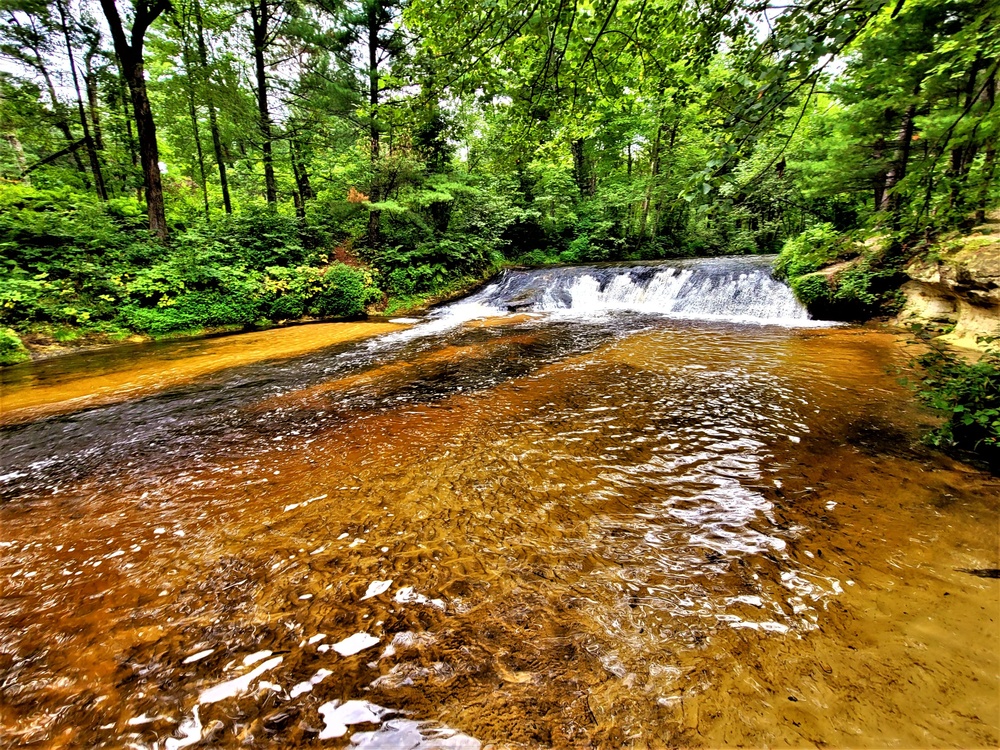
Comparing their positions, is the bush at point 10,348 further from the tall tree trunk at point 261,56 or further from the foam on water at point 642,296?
the tall tree trunk at point 261,56

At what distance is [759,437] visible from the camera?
3.44 m

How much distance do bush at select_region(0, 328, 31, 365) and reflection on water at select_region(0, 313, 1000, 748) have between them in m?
5.14

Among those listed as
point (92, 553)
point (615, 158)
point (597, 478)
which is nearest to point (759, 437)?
point (597, 478)

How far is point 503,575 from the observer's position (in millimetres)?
2035

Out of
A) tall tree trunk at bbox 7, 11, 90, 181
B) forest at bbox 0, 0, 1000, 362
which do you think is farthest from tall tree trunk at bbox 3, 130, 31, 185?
tall tree trunk at bbox 7, 11, 90, 181

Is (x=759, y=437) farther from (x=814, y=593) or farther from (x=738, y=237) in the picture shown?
(x=738, y=237)

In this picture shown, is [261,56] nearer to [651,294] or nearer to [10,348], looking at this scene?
[10,348]

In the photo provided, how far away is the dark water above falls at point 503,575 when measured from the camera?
4.49 feet

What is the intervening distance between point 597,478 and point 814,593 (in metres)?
1.35

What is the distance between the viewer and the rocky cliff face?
5.98 m

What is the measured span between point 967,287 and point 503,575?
30.5 feet

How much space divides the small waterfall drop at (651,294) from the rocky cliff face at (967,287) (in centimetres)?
204

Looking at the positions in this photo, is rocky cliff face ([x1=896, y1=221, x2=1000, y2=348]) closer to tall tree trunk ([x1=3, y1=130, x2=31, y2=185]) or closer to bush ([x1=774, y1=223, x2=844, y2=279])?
bush ([x1=774, y1=223, x2=844, y2=279])

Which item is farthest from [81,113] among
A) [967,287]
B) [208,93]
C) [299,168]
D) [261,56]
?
[967,287]
